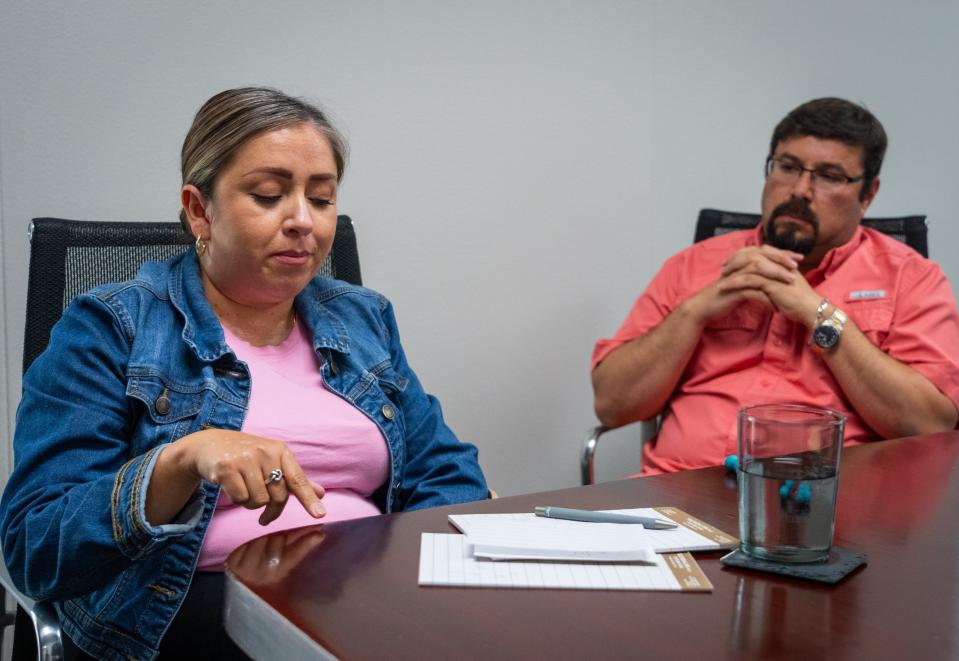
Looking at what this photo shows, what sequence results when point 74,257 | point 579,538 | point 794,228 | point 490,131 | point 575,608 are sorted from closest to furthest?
point 575,608
point 579,538
point 74,257
point 794,228
point 490,131

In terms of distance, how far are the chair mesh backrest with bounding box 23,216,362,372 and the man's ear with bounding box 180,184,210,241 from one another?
0.12 metres

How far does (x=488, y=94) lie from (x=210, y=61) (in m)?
0.70

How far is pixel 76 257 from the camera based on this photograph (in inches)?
57.9

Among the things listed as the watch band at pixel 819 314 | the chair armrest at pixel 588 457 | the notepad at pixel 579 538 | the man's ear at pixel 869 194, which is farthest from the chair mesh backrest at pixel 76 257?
the man's ear at pixel 869 194

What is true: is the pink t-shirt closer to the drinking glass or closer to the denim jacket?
the denim jacket

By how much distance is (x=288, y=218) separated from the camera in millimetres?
1380

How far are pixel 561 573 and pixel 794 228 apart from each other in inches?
57.9

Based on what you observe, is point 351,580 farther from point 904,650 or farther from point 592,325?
point 592,325

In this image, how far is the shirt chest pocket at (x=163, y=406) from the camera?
1.24 metres

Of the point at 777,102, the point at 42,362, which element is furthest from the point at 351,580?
the point at 777,102

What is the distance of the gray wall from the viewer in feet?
6.24

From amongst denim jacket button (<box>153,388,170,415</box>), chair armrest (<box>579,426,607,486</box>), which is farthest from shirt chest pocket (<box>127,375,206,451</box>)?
chair armrest (<box>579,426,607,486</box>)

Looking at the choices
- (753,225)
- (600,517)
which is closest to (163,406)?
(600,517)

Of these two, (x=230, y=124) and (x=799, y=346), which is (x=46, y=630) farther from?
(x=799, y=346)
